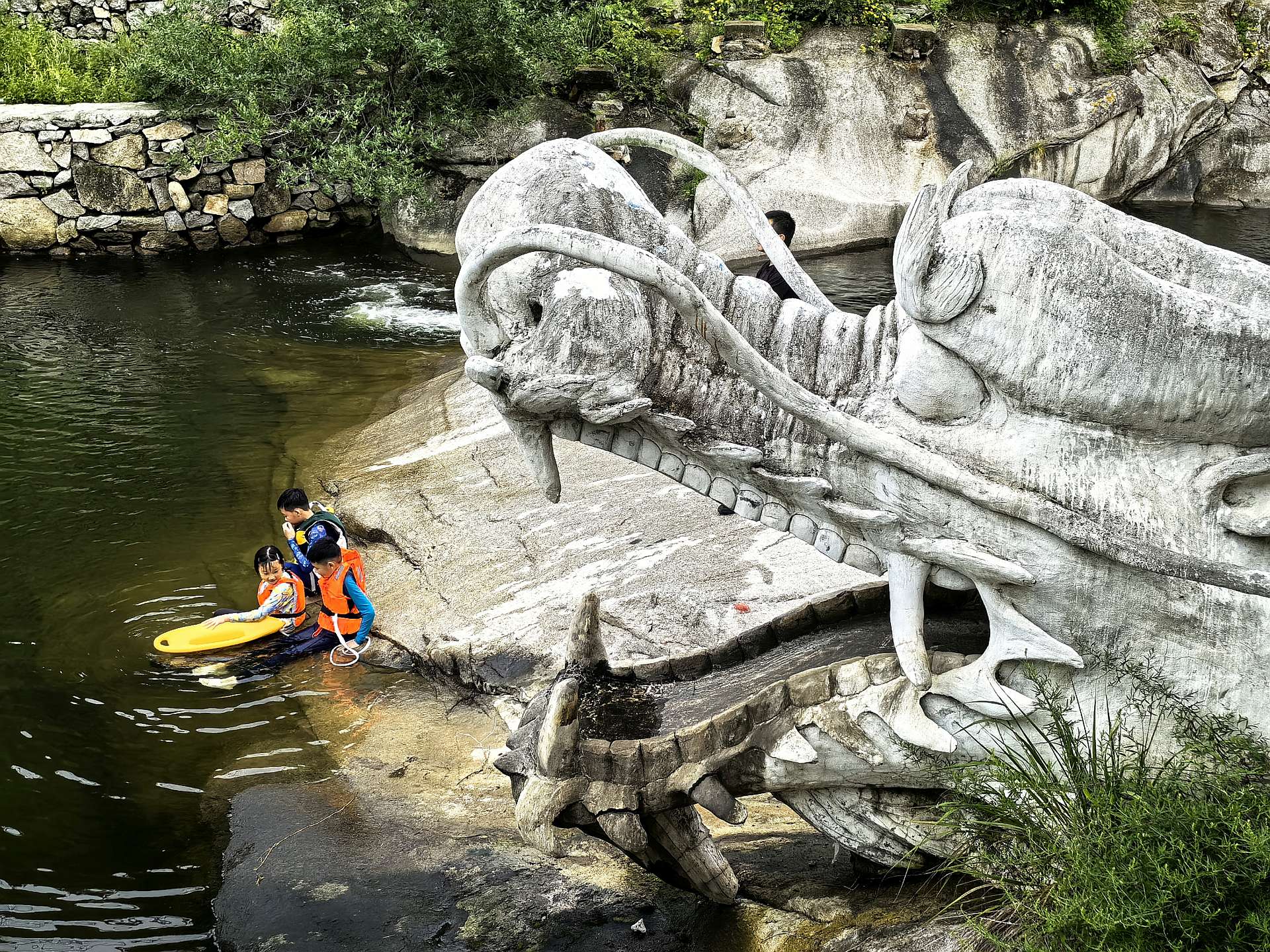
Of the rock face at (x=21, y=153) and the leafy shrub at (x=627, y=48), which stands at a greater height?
the leafy shrub at (x=627, y=48)

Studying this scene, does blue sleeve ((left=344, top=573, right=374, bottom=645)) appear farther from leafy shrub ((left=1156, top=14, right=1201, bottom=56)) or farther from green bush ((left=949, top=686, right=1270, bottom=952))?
leafy shrub ((left=1156, top=14, right=1201, bottom=56))

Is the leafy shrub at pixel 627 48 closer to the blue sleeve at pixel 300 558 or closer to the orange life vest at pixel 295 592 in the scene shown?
the blue sleeve at pixel 300 558

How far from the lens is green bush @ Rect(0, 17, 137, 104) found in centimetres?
1457

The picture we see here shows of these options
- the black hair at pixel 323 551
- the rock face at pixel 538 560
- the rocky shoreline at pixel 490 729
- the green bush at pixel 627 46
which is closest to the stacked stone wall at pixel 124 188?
the green bush at pixel 627 46

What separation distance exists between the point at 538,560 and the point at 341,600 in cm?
111

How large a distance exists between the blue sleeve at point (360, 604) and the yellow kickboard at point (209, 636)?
62 cm

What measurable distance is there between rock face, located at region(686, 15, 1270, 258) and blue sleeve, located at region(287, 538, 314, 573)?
742 centimetres

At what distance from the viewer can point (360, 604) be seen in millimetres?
6652

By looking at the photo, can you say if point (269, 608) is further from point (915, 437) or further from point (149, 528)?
point (915, 437)

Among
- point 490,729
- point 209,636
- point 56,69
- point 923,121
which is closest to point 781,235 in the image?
point 490,729

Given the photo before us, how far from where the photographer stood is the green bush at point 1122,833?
2.62 m

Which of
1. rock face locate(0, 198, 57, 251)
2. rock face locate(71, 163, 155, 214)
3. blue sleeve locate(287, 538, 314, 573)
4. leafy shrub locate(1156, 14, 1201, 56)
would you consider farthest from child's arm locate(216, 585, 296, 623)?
leafy shrub locate(1156, 14, 1201, 56)

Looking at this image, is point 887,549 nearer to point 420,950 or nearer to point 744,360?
point 744,360

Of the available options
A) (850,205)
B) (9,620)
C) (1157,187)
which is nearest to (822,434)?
(9,620)
